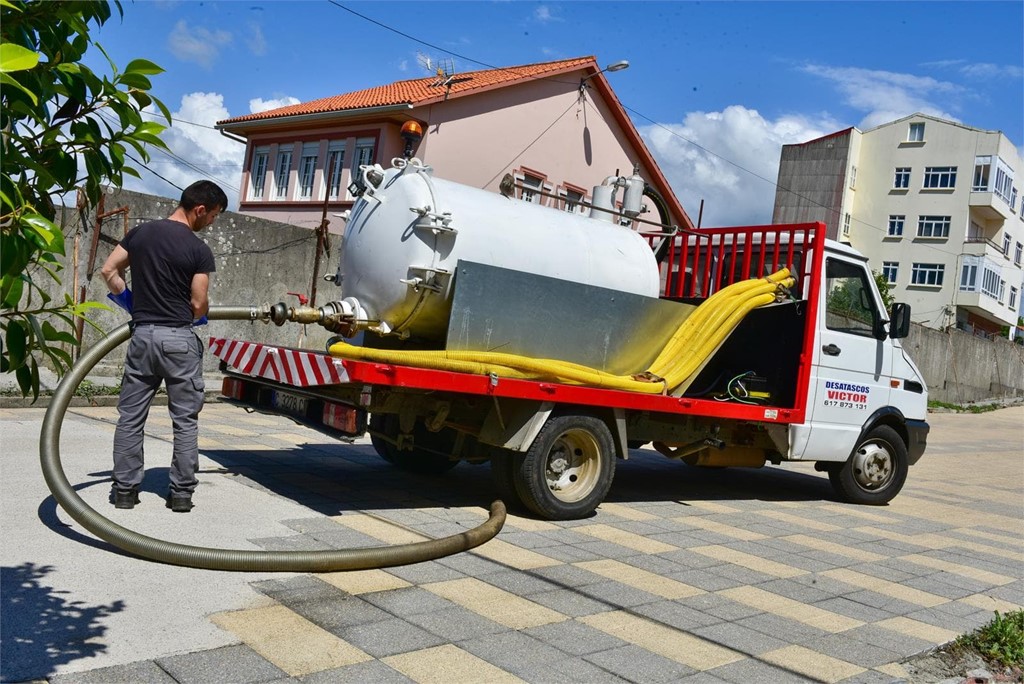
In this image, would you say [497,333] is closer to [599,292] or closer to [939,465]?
[599,292]

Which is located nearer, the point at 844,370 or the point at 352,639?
the point at 352,639

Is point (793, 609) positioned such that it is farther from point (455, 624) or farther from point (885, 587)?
point (455, 624)

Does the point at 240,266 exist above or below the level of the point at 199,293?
above

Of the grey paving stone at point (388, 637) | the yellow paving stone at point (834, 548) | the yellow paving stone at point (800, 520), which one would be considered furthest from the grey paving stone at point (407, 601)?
the yellow paving stone at point (800, 520)

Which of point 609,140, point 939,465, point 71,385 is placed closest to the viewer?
point 71,385

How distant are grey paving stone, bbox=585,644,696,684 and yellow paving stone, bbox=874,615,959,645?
5.11 feet

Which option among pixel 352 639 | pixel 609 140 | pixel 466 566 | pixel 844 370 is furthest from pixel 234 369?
pixel 609 140

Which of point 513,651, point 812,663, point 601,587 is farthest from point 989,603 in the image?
point 513,651

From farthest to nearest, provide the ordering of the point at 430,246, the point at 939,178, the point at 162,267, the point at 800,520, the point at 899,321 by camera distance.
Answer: the point at 939,178, the point at 899,321, the point at 800,520, the point at 430,246, the point at 162,267

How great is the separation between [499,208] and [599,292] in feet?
3.31

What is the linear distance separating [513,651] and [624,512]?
3659 mm

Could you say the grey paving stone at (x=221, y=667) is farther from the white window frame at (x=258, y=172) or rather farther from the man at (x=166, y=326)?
the white window frame at (x=258, y=172)

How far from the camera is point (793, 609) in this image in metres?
5.13

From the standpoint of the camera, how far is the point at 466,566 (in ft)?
17.4
